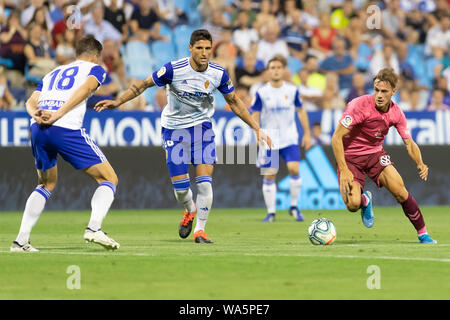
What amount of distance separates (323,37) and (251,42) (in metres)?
2.09

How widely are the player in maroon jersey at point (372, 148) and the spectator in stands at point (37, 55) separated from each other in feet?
27.8

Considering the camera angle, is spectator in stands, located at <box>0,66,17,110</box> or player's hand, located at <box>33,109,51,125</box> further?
spectator in stands, located at <box>0,66,17,110</box>

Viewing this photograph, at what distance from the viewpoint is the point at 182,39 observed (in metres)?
21.9

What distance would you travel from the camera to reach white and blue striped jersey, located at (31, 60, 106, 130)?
403 inches

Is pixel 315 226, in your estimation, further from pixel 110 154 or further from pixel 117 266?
pixel 110 154

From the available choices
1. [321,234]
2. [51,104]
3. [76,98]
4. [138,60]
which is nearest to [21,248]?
[51,104]

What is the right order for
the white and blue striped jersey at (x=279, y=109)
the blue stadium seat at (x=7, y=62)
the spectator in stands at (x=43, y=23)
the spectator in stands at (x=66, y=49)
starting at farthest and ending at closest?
1. the spectator in stands at (x=43, y=23)
2. the spectator in stands at (x=66, y=49)
3. the blue stadium seat at (x=7, y=62)
4. the white and blue striped jersey at (x=279, y=109)

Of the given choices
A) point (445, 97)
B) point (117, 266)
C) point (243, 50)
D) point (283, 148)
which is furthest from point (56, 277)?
point (445, 97)

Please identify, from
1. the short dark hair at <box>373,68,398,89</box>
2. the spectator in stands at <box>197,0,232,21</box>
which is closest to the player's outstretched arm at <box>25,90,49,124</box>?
the short dark hair at <box>373,68,398,89</box>

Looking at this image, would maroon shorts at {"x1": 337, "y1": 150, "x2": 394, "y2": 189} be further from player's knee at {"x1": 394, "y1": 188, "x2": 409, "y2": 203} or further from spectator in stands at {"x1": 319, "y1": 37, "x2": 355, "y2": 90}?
spectator in stands at {"x1": 319, "y1": 37, "x2": 355, "y2": 90}

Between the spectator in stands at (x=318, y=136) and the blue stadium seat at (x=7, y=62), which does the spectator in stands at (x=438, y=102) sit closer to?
the spectator in stands at (x=318, y=136)

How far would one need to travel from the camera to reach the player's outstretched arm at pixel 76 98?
395 inches

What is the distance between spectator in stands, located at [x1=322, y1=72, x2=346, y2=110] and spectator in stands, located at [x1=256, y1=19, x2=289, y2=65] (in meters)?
1.25

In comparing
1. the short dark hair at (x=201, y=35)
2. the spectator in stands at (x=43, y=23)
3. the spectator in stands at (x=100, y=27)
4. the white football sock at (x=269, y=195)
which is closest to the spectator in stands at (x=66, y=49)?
the spectator in stands at (x=43, y=23)
